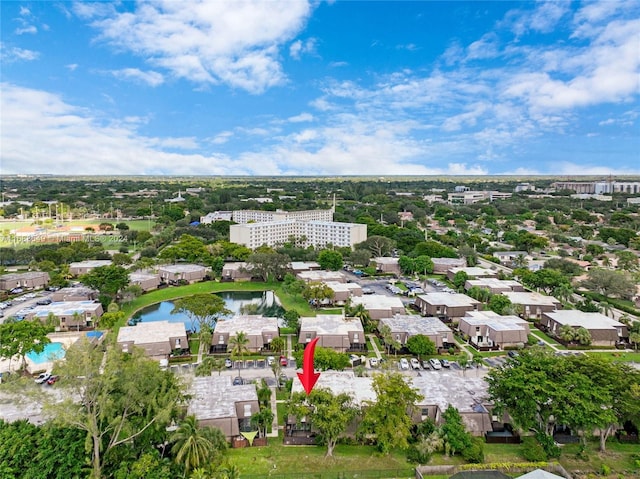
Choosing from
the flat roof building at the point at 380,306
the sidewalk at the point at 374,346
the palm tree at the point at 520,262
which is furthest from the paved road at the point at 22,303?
the palm tree at the point at 520,262

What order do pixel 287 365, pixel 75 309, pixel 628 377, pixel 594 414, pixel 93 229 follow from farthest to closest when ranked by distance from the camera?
pixel 93 229 < pixel 75 309 < pixel 287 365 < pixel 628 377 < pixel 594 414

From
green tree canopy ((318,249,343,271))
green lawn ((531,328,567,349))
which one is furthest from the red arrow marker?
green tree canopy ((318,249,343,271))

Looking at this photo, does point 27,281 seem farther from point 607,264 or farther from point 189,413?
point 607,264

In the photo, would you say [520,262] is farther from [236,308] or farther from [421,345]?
[236,308]

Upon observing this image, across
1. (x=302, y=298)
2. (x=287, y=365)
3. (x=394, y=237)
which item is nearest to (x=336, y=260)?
(x=302, y=298)

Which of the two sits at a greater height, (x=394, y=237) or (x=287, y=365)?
(x=394, y=237)

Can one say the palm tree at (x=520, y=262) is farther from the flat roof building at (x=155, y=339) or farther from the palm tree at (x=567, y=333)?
the flat roof building at (x=155, y=339)
